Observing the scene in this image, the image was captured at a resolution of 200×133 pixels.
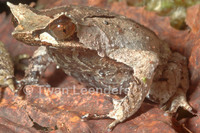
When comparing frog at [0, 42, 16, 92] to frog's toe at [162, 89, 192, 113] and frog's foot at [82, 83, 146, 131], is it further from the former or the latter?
frog's toe at [162, 89, 192, 113]

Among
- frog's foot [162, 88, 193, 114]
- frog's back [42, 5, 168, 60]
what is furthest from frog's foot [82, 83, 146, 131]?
frog's foot [162, 88, 193, 114]

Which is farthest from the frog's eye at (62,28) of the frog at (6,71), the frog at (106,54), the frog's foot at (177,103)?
the frog's foot at (177,103)

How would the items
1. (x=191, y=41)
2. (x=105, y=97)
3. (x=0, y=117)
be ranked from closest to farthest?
1. (x=0, y=117)
2. (x=105, y=97)
3. (x=191, y=41)

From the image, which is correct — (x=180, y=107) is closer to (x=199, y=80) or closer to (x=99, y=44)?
(x=199, y=80)

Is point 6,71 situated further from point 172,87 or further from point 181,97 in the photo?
point 181,97

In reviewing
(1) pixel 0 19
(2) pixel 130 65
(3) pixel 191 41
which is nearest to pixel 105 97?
(2) pixel 130 65

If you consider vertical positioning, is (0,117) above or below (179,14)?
below
